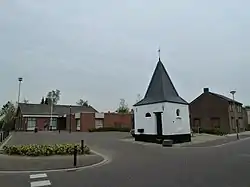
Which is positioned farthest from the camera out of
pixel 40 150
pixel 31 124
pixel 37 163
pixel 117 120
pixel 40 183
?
pixel 31 124

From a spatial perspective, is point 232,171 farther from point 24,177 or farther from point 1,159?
point 1,159

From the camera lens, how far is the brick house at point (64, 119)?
4912 cm

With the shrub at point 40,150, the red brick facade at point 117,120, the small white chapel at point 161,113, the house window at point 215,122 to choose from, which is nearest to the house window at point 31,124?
the red brick facade at point 117,120

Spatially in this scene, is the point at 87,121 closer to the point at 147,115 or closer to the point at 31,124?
the point at 31,124

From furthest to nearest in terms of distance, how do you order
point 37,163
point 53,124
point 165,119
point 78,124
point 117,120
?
point 53,124 → point 117,120 → point 78,124 → point 165,119 → point 37,163

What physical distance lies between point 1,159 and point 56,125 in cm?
4662

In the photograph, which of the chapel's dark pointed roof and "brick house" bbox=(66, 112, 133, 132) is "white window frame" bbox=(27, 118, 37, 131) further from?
the chapel's dark pointed roof

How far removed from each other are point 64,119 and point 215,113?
95.1 feet

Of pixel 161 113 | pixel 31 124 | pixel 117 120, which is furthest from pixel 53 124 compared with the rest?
pixel 161 113

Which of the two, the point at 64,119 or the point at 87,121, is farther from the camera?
the point at 64,119

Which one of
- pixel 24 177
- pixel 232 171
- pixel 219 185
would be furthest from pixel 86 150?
pixel 219 185

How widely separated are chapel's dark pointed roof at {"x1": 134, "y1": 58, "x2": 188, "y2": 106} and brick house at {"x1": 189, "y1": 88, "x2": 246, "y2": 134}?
64.5 feet

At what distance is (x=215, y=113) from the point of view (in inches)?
1929

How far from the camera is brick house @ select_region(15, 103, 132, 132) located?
4912cm
